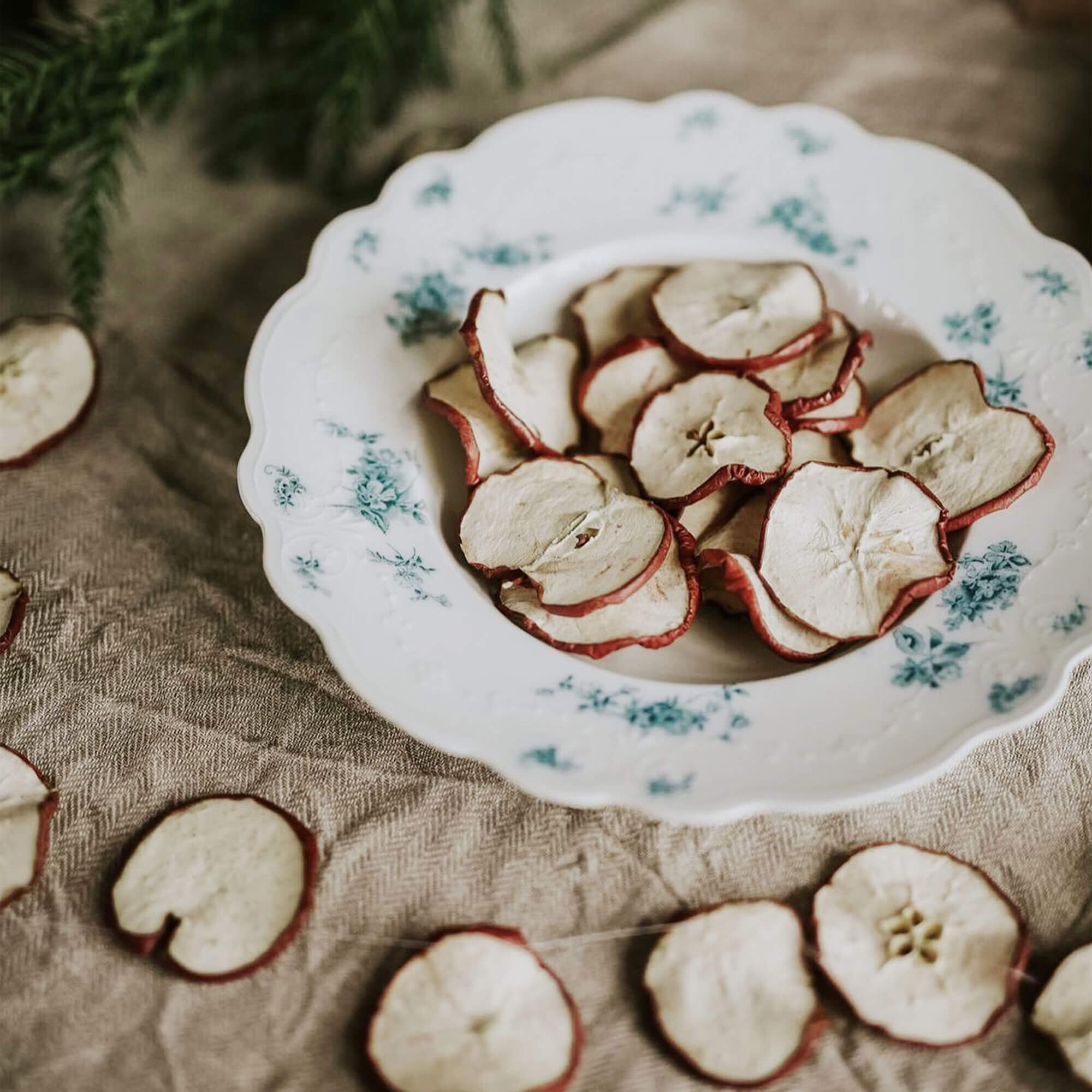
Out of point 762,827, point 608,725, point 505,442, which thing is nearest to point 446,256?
point 505,442

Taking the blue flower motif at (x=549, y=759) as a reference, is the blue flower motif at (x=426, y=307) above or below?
above

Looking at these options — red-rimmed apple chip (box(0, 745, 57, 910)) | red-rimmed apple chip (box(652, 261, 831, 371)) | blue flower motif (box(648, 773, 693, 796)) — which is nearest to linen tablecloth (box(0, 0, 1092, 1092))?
red-rimmed apple chip (box(0, 745, 57, 910))

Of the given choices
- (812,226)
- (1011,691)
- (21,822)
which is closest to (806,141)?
(812,226)

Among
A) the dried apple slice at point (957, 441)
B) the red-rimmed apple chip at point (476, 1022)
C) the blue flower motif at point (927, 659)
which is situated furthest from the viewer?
the dried apple slice at point (957, 441)

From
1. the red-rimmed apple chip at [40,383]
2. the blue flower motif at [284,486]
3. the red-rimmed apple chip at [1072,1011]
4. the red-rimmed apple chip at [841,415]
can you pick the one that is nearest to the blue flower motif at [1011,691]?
the red-rimmed apple chip at [1072,1011]

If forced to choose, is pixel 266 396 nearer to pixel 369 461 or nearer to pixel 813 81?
pixel 369 461

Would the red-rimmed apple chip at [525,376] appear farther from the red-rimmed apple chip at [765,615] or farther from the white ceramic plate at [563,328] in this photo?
the red-rimmed apple chip at [765,615]
